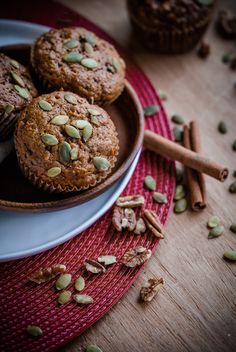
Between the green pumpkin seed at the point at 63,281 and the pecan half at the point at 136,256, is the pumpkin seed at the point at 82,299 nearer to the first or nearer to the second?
the green pumpkin seed at the point at 63,281

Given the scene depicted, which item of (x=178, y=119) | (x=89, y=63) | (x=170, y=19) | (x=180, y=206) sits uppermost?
(x=170, y=19)

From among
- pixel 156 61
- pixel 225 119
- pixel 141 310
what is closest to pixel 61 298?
pixel 141 310

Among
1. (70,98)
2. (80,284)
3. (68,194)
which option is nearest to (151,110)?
(70,98)

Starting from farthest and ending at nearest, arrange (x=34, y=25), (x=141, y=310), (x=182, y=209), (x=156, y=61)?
1. (x=156, y=61)
2. (x=34, y=25)
3. (x=182, y=209)
4. (x=141, y=310)

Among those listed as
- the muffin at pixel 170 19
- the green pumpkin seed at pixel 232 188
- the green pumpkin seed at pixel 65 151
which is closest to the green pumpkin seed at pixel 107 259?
the green pumpkin seed at pixel 65 151

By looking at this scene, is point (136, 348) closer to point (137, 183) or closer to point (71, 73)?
point (137, 183)

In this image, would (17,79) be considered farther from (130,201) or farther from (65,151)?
(130,201)
